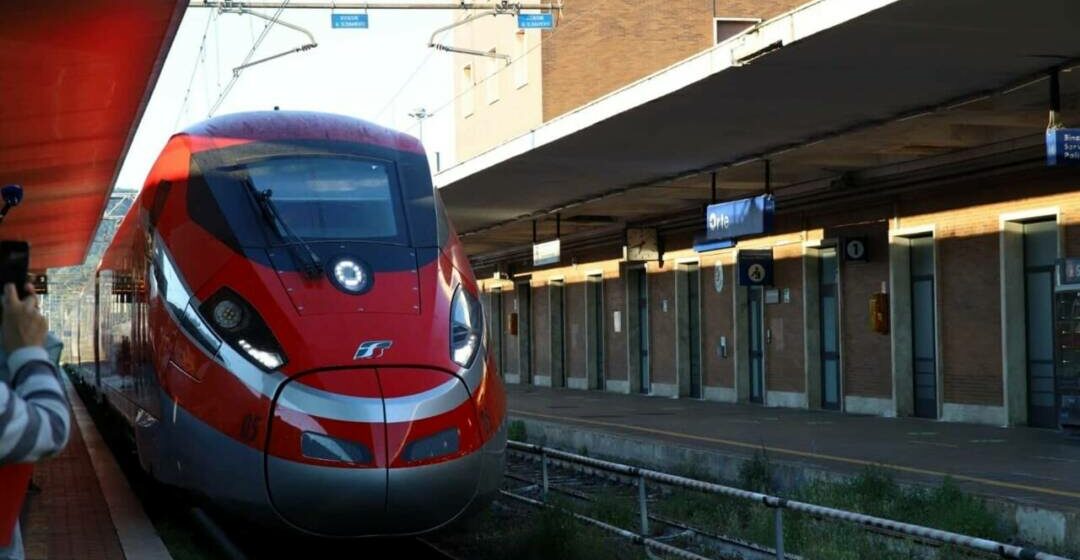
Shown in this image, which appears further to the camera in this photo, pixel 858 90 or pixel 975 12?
pixel 858 90

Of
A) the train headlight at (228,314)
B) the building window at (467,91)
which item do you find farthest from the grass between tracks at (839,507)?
the building window at (467,91)

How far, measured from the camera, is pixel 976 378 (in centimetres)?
1995

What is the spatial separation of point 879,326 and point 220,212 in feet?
46.3

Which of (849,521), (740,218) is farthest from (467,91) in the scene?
(849,521)

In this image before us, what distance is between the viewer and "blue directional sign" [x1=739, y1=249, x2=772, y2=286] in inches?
1005

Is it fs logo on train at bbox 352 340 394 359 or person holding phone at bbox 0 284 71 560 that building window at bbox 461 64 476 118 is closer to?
fs logo on train at bbox 352 340 394 359

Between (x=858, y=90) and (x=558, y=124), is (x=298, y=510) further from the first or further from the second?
(x=558, y=124)

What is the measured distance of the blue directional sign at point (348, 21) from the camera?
1069 inches

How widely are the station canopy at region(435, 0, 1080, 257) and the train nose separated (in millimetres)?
6270

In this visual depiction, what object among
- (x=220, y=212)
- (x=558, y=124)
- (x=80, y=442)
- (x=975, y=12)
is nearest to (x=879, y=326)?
(x=558, y=124)

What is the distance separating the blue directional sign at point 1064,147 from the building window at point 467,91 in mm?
35174

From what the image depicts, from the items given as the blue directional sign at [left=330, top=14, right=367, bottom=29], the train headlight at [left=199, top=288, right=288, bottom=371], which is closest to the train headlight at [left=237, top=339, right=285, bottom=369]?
the train headlight at [left=199, top=288, right=288, bottom=371]

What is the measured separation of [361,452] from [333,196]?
2.44 metres

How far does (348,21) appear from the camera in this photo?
1073 inches
